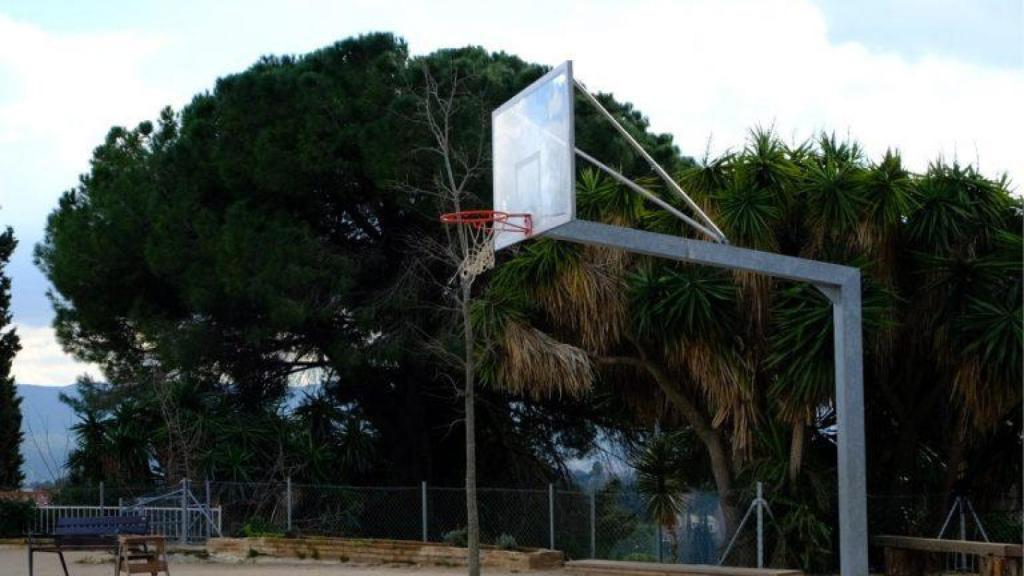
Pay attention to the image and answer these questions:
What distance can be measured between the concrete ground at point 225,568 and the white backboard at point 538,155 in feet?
21.6

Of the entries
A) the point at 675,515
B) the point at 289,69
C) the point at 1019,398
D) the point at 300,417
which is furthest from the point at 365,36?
the point at 1019,398

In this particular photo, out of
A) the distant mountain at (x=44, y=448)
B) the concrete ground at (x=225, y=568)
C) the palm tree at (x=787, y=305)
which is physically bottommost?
the concrete ground at (x=225, y=568)

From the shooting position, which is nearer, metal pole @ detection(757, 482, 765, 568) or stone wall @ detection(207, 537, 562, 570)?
metal pole @ detection(757, 482, 765, 568)

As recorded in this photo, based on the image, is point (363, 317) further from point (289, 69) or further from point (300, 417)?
point (289, 69)

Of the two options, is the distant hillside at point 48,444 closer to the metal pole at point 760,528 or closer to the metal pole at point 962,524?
the metal pole at point 760,528

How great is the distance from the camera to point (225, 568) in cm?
2236

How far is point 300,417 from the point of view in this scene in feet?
91.9

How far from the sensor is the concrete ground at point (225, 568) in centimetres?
2094

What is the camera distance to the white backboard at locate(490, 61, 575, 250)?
14.4 m

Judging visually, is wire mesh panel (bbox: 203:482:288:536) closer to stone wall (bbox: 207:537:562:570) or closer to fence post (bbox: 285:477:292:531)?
A: fence post (bbox: 285:477:292:531)

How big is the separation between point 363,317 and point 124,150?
826cm

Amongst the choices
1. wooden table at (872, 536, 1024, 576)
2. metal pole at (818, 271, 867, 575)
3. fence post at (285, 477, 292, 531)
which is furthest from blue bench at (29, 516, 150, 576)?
wooden table at (872, 536, 1024, 576)

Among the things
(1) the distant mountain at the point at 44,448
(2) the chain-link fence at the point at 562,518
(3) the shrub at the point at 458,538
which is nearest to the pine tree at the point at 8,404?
(1) the distant mountain at the point at 44,448

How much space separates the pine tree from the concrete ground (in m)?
7.19
